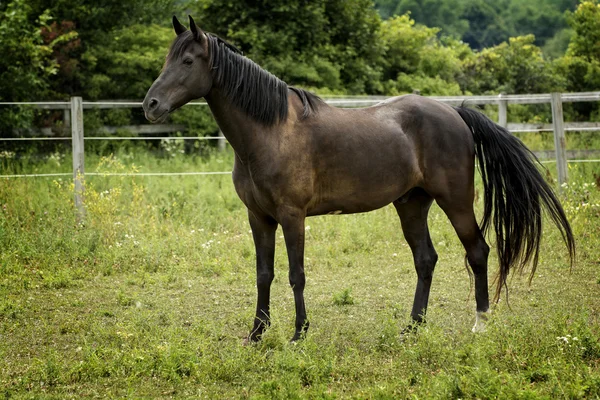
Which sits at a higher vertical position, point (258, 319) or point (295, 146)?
point (295, 146)

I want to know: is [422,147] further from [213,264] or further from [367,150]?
[213,264]

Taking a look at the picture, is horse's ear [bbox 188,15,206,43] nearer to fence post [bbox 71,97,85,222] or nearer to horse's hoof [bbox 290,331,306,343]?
horse's hoof [bbox 290,331,306,343]

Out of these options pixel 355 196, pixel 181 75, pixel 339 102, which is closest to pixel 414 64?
pixel 339 102

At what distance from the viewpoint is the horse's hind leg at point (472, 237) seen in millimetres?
5719

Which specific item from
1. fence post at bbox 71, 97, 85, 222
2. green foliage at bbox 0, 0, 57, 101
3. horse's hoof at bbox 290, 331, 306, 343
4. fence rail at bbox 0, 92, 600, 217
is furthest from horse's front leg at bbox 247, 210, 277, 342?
green foliage at bbox 0, 0, 57, 101

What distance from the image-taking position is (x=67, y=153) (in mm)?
13500

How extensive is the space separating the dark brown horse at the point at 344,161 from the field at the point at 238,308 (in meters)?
0.62

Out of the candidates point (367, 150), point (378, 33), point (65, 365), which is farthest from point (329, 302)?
point (378, 33)

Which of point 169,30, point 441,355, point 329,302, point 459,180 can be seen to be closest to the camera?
point 441,355

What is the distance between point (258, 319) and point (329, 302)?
138cm

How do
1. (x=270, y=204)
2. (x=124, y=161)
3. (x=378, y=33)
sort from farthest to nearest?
1. (x=378, y=33)
2. (x=124, y=161)
3. (x=270, y=204)

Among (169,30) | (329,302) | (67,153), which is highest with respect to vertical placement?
(169,30)

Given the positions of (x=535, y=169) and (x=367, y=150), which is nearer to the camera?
(x=367, y=150)

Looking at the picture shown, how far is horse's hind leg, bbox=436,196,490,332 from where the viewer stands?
5.72 metres
